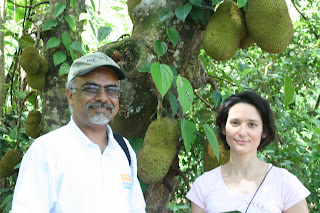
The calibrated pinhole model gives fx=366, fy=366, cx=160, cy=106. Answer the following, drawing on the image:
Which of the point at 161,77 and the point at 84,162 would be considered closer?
the point at 84,162

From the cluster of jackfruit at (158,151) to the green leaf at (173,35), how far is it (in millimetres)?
319

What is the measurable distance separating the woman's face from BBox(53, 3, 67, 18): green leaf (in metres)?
1.03

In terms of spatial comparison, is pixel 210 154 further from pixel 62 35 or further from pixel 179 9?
pixel 62 35

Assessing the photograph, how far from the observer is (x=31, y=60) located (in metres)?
1.97

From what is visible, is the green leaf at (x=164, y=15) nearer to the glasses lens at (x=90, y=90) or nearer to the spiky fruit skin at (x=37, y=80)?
the glasses lens at (x=90, y=90)

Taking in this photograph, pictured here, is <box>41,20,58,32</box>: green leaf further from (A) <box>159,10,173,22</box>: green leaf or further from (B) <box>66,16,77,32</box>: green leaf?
(A) <box>159,10,173,22</box>: green leaf

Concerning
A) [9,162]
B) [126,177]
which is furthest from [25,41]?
[126,177]

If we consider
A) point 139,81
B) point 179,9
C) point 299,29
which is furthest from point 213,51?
point 299,29

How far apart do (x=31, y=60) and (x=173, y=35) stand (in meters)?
0.89

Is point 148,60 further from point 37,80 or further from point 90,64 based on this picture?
point 37,80

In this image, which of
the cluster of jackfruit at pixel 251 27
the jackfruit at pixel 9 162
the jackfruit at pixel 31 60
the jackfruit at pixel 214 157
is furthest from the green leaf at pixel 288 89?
the jackfruit at pixel 9 162

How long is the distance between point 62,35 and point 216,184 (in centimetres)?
112

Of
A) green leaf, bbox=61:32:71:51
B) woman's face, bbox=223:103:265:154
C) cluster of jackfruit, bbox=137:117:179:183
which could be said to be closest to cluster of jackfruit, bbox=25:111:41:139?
green leaf, bbox=61:32:71:51

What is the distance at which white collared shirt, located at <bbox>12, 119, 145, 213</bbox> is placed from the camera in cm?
95
